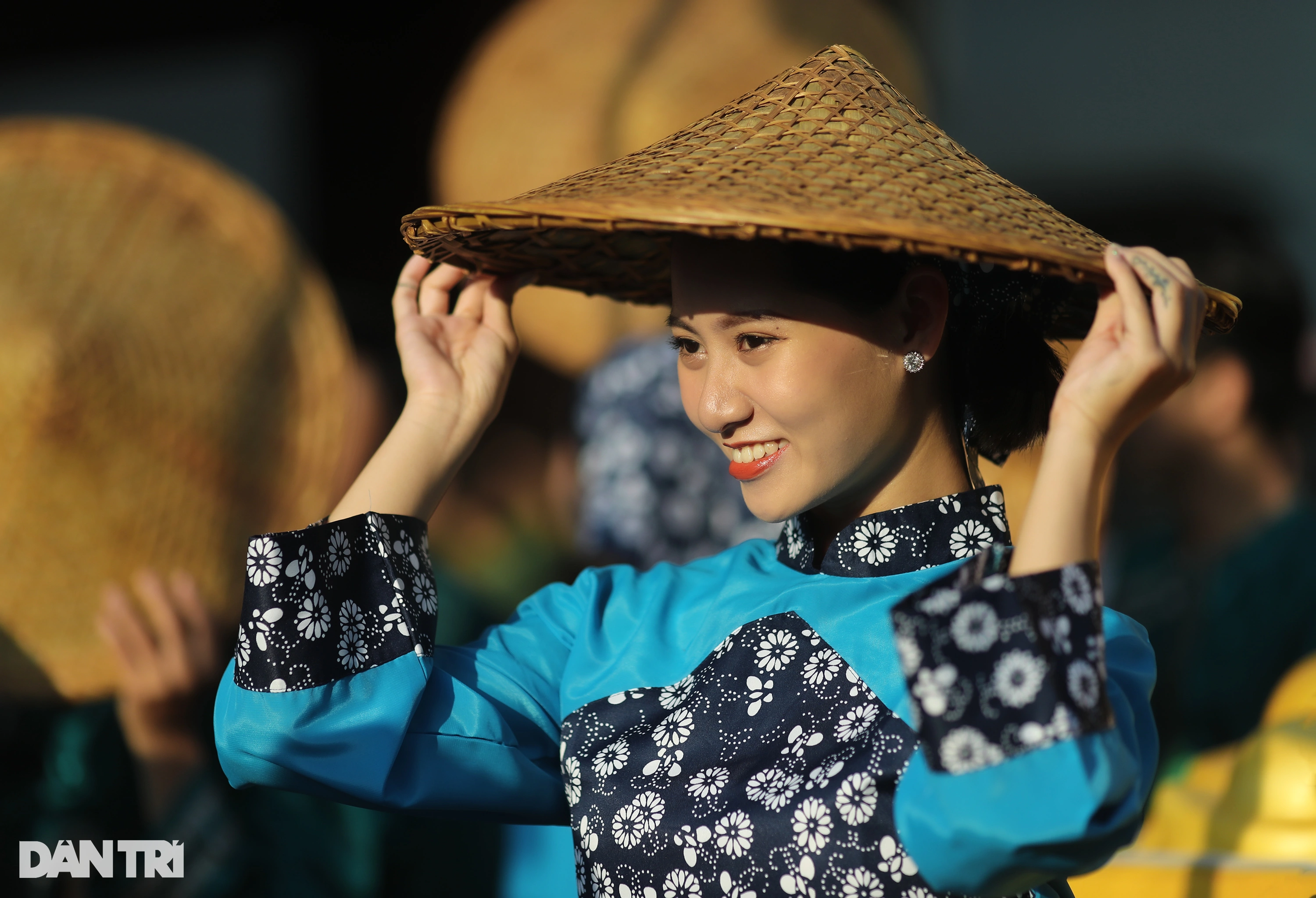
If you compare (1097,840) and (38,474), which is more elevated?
(38,474)

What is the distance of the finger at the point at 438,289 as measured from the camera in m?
1.40

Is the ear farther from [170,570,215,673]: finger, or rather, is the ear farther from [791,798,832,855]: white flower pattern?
[170,570,215,673]: finger

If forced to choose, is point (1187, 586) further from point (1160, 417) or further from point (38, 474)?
point (38, 474)

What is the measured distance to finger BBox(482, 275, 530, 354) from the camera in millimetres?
1396

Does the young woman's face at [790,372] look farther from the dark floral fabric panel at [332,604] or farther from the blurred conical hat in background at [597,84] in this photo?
the blurred conical hat in background at [597,84]

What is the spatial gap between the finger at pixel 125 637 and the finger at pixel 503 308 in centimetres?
124

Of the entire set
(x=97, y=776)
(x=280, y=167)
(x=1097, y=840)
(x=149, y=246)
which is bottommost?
(x=1097, y=840)

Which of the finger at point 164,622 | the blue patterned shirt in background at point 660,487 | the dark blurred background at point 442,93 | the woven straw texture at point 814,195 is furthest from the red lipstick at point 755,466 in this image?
the dark blurred background at point 442,93

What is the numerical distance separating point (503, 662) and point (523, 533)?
198cm

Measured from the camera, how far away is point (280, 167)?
3127 mm

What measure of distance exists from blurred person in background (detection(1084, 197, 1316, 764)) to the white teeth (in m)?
1.85

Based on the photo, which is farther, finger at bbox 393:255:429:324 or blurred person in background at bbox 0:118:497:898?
blurred person in background at bbox 0:118:497:898

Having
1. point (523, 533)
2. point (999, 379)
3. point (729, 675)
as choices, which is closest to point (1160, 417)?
point (523, 533)

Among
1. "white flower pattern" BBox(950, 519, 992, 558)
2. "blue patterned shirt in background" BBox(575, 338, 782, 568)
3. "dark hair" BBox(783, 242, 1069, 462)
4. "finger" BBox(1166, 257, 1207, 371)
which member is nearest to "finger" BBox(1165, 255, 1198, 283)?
"finger" BBox(1166, 257, 1207, 371)
